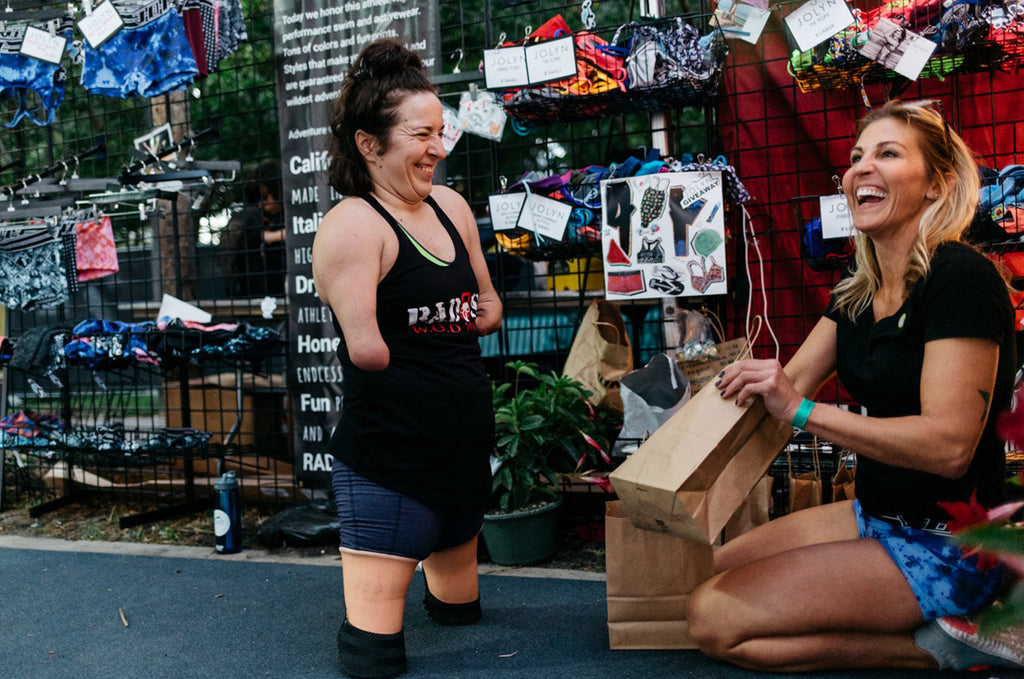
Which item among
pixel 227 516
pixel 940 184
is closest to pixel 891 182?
pixel 940 184

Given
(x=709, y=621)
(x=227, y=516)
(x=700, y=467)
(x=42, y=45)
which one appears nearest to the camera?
(x=700, y=467)

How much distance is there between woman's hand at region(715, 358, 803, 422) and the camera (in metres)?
2.00

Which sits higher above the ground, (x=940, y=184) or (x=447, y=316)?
(x=940, y=184)

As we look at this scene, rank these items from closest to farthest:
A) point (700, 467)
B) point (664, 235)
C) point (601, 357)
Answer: point (700, 467) → point (664, 235) → point (601, 357)

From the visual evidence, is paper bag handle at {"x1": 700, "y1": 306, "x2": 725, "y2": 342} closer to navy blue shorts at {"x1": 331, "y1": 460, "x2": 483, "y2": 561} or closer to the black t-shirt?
the black t-shirt

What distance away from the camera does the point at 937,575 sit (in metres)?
1.94

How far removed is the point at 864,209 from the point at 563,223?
1338 millimetres

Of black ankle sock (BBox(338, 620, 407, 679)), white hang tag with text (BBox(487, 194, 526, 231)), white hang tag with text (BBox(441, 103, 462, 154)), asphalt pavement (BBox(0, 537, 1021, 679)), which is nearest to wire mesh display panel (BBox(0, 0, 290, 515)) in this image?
asphalt pavement (BBox(0, 537, 1021, 679))

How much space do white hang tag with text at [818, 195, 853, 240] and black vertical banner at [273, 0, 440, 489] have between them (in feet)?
6.74

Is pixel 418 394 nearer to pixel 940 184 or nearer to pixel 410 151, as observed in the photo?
pixel 410 151

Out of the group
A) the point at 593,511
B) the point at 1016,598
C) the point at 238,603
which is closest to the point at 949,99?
the point at 593,511

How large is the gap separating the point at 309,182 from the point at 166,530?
5.82 feet

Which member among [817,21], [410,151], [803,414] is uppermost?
[817,21]

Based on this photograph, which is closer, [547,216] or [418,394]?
[418,394]
